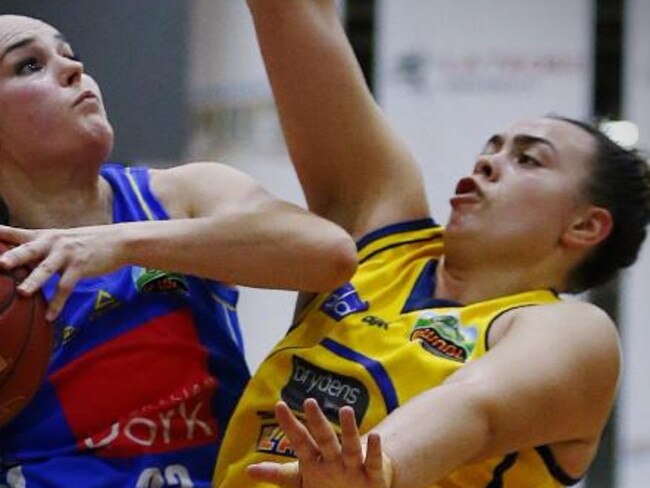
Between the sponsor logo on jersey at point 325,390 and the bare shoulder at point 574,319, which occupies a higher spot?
the bare shoulder at point 574,319

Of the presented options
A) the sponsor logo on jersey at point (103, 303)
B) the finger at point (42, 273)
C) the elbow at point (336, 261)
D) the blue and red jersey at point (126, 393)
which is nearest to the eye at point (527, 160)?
the elbow at point (336, 261)

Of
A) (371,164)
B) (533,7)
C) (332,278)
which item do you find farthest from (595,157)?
(533,7)

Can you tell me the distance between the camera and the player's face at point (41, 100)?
2047 mm

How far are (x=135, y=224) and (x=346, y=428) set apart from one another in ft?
1.70

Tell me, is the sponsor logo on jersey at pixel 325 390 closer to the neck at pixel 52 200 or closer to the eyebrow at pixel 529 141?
the neck at pixel 52 200

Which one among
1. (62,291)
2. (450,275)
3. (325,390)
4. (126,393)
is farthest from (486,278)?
(62,291)

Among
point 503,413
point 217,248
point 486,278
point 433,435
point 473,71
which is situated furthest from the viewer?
point 473,71

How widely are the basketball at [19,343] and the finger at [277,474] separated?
419mm

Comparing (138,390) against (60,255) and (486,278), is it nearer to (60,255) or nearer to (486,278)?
(60,255)

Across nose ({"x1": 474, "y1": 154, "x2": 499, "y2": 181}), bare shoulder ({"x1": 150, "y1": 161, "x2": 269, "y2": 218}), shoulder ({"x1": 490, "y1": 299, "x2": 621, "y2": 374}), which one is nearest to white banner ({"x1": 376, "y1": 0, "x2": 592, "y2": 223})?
nose ({"x1": 474, "y1": 154, "x2": 499, "y2": 181})

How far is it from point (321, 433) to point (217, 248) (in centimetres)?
44

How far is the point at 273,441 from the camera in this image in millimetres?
2051

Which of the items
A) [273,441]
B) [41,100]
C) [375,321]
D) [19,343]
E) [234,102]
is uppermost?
[41,100]

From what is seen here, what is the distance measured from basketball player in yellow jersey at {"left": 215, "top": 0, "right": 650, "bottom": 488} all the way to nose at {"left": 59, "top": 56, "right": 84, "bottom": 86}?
0.25 m
